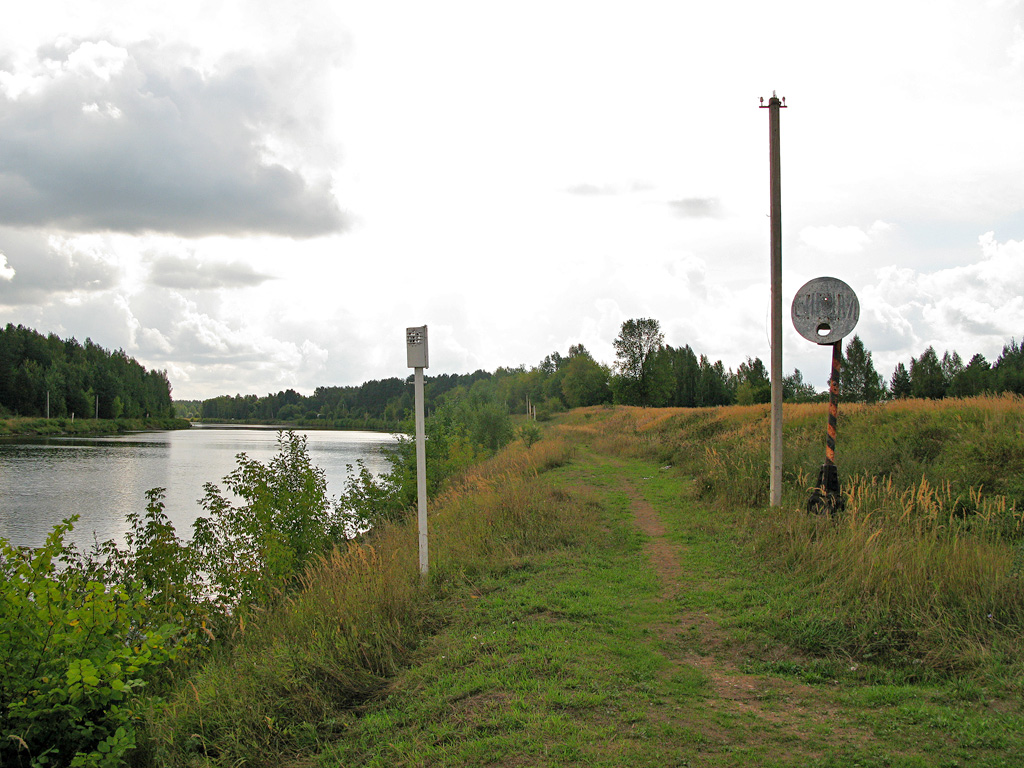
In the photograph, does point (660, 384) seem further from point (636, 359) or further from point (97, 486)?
point (97, 486)

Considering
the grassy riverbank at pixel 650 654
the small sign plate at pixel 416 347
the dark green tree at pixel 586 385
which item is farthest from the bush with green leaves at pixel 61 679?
the dark green tree at pixel 586 385

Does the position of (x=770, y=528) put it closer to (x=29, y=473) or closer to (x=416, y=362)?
(x=416, y=362)

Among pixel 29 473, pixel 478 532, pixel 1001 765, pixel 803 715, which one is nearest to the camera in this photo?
pixel 1001 765

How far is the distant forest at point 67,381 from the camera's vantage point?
291 ft

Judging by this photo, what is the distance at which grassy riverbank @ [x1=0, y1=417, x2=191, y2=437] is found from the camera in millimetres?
79438

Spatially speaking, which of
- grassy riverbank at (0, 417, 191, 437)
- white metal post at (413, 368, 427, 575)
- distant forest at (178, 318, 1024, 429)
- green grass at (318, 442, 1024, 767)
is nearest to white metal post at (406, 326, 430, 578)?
white metal post at (413, 368, 427, 575)

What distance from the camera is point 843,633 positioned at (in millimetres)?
5648

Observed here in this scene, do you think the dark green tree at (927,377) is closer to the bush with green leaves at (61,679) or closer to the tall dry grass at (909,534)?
the tall dry grass at (909,534)

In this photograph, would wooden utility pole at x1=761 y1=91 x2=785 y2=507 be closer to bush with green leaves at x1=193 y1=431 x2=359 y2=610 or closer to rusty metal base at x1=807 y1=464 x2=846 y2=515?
rusty metal base at x1=807 y1=464 x2=846 y2=515

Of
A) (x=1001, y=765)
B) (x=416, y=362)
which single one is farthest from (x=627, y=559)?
(x=1001, y=765)

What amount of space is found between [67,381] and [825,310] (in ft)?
389

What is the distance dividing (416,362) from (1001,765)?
20.9 feet

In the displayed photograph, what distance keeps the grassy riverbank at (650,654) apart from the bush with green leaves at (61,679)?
462 millimetres

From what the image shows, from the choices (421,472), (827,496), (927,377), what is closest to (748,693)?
(421,472)
